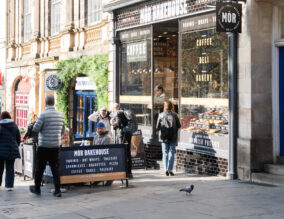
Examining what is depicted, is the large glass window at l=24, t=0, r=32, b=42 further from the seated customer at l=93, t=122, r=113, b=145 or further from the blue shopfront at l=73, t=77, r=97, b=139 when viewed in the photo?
the seated customer at l=93, t=122, r=113, b=145

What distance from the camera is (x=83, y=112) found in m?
21.3

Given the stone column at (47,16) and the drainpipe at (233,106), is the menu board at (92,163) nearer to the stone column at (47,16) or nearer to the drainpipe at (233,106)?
the drainpipe at (233,106)

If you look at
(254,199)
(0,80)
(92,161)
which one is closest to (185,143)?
(92,161)

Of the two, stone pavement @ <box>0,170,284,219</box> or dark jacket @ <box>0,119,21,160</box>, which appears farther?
dark jacket @ <box>0,119,21,160</box>

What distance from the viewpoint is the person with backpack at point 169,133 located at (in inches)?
493

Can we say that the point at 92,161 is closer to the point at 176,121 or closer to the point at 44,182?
the point at 44,182

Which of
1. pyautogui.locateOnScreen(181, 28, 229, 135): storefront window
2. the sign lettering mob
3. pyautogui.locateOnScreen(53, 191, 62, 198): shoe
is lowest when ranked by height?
pyautogui.locateOnScreen(53, 191, 62, 198): shoe

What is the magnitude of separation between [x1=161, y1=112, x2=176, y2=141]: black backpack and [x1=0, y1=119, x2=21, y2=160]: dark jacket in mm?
3525

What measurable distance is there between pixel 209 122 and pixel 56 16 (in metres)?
13.0

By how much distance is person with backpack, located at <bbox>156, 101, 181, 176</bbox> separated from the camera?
1253cm

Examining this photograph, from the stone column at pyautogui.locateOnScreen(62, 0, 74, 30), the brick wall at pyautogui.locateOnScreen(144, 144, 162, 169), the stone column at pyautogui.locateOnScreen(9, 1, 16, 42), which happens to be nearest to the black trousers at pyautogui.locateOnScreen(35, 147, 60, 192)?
the brick wall at pyautogui.locateOnScreen(144, 144, 162, 169)

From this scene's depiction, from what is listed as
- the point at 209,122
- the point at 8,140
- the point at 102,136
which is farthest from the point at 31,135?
the point at 209,122

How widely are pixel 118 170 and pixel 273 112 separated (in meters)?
3.56

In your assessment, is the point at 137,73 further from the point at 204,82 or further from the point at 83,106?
the point at 83,106
